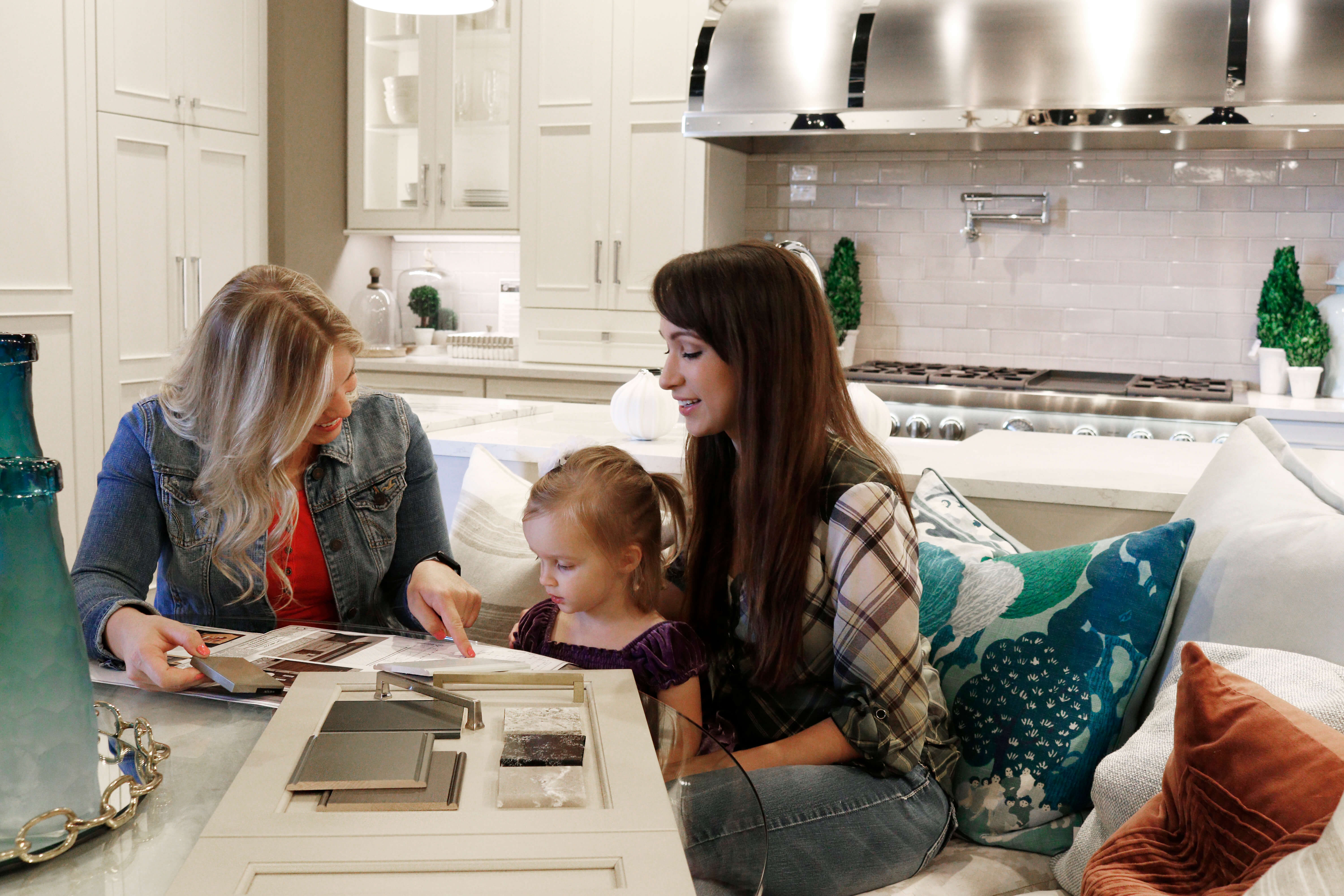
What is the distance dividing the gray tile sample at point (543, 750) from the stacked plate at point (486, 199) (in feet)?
13.0

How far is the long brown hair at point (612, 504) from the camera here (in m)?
1.36

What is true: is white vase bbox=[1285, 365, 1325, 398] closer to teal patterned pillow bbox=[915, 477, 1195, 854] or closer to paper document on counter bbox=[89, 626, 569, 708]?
teal patterned pillow bbox=[915, 477, 1195, 854]

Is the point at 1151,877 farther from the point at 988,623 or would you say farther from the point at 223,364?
the point at 223,364

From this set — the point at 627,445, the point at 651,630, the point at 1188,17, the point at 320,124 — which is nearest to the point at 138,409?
the point at 651,630

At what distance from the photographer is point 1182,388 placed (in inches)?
146

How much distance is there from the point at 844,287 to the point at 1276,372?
1.50 metres

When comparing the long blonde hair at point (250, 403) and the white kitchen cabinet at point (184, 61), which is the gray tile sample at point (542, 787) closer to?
the long blonde hair at point (250, 403)

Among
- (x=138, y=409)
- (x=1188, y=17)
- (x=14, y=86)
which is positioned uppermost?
(x=1188, y=17)

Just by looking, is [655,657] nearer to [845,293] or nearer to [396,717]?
[396,717]

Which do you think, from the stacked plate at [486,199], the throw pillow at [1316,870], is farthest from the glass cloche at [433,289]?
the throw pillow at [1316,870]

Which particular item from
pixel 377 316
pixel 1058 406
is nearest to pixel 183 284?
pixel 377 316

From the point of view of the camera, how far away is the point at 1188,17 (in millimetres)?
3383

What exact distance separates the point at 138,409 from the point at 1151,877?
4.28ft

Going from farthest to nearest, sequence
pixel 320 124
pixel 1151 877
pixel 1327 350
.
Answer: pixel 320 124 < pixel 1327 350 < pixel 1151 877
